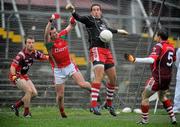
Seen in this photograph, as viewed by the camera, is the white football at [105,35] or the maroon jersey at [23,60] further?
the maroon jersey at [23,60]

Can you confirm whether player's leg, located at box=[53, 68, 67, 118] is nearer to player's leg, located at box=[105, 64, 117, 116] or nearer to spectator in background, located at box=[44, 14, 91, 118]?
spectator in background, located at box=[44, 14, 91, 118]

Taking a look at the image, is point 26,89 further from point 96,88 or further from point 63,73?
point 96,88

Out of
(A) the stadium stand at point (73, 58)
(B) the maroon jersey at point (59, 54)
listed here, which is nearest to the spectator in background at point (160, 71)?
(B) the maroon jersey at point (59, 54)

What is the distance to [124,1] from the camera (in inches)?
965

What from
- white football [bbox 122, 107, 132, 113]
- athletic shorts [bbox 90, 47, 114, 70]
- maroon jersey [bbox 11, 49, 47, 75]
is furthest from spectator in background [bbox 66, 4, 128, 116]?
white football [bbox 122, 107, 132, 113]

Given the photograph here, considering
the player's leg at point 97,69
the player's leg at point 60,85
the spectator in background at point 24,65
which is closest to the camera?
the player's leg at point 97,69

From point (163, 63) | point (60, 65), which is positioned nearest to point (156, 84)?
point (163, 63)

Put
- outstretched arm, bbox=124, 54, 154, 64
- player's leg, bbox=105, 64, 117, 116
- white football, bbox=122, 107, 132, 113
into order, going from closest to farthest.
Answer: outstretched arm, bbox=124, 54, 154, 64 < player's leg, bbox=105, 64, 117, 116 < white football, bbox=122, 107, 132, 113

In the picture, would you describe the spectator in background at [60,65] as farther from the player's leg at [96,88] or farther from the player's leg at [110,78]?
the player's leg at [96,88]

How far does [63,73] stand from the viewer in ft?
54.4

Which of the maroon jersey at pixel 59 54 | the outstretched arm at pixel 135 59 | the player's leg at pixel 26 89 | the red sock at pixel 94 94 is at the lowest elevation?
the player's leg at pixel 26 89

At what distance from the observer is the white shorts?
54.2 feet

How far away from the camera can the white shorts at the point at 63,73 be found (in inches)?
651

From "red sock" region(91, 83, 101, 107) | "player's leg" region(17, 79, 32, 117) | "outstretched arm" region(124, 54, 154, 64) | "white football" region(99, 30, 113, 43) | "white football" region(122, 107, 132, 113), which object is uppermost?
"white football" region(99, 30, 113, 43)
